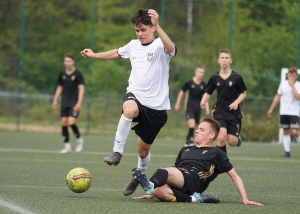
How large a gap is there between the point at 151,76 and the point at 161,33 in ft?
2.03

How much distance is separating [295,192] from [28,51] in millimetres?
33008

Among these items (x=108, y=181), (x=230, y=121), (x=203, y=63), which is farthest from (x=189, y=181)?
(x=203, y=63)

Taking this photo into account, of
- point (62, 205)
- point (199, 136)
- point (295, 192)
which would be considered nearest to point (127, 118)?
point (199, 136)

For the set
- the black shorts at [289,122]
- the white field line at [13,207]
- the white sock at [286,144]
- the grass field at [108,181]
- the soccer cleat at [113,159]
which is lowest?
the grass field at [108,181]

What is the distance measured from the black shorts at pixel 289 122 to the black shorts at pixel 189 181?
9.84m

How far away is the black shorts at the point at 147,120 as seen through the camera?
29.3 ft

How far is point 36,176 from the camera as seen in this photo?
11031 millimetres

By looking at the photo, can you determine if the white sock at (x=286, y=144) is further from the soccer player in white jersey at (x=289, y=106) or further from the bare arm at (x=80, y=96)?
the bare arm at (x=80, y=96)

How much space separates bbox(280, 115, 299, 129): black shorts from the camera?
57.8 ft

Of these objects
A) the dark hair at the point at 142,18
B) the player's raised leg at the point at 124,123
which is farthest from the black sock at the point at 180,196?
the dark hair at the point at 142,18

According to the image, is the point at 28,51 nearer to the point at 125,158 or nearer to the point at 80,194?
the point at 125,158

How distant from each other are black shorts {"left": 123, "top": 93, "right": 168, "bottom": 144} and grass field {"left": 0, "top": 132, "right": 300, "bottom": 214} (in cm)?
77

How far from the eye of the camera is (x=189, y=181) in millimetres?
8078

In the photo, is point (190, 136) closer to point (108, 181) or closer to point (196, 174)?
point (108, 181)
